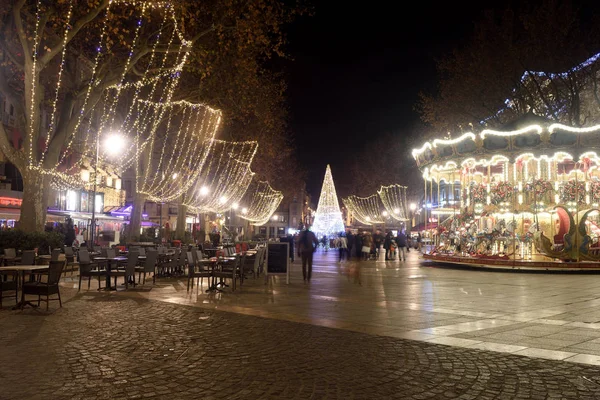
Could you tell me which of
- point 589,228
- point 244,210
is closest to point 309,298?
point 589,228

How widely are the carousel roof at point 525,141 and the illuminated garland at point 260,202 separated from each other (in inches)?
1259

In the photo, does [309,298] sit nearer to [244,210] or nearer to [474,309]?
[474,309]

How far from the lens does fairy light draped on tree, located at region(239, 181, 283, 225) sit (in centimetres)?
5419

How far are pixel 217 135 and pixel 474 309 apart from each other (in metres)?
25.6

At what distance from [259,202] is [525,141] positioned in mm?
38217

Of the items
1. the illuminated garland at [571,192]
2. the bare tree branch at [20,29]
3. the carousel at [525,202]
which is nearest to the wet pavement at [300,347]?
the bare tree branch at [20,29]

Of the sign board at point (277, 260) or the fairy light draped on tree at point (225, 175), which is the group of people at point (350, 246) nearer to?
the sign board at point (277, 260)

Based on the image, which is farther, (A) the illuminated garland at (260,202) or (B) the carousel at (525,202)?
(A) the illuminated garland at (260,202)

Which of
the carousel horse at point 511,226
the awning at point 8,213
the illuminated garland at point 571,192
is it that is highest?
the illuminated garland at point 571,192

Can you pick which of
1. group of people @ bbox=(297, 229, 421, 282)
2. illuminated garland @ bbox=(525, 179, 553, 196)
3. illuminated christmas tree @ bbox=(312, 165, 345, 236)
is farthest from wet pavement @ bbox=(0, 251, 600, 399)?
illuminated christmas tree @ bbox=(312, 165, 345, 236)

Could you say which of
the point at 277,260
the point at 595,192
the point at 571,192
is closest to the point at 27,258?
the point at 277,260

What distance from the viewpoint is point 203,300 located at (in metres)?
11.6

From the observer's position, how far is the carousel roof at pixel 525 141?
20.7 m

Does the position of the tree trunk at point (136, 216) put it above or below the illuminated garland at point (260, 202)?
below
